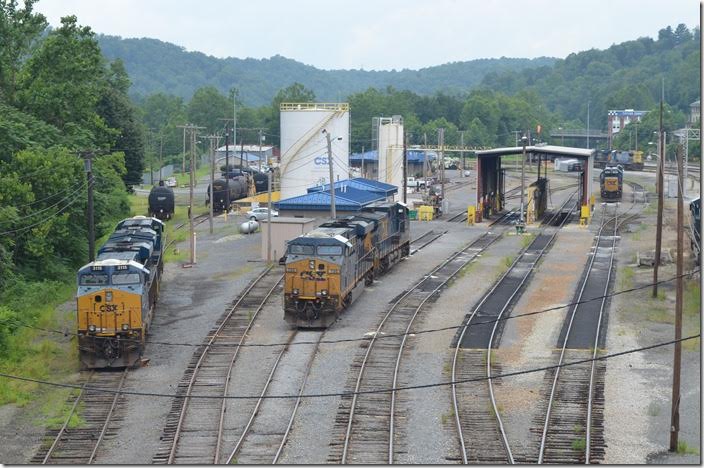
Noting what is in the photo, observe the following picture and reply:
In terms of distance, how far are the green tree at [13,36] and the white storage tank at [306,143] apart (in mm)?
23673

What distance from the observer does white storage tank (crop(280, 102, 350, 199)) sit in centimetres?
7725

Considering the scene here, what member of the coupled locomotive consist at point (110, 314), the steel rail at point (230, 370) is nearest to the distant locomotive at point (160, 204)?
the steel rail at point (230, 370)

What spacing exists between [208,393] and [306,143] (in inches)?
1944

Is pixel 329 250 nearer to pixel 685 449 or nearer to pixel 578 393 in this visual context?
pixel 578 393

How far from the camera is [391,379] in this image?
31.0 meters

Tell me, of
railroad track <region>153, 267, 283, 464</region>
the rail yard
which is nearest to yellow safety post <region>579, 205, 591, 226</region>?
the rail yard

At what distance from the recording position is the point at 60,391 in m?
30.5

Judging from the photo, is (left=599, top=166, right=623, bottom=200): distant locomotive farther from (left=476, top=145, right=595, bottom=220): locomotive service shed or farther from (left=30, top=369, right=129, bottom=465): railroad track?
(left=30, top=369, right=129, bottom=465): railroad track

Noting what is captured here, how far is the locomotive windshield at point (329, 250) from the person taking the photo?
37.3 metres

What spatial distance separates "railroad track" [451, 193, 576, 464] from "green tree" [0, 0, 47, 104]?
29507 millimetres

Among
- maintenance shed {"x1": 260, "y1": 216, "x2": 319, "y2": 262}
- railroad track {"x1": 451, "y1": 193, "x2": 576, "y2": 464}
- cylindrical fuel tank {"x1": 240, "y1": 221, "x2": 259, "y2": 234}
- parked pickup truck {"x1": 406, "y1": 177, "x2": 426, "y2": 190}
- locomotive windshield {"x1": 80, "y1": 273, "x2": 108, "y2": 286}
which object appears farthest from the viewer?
parked pickup truck {"x1": 406, "y1": 177, "x2": 426, "y2": 190}

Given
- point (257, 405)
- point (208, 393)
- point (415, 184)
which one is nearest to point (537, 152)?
point (415, 184)

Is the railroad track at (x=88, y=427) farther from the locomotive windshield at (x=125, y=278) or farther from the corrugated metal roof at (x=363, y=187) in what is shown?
the corrugated metal roof at (x=363, y=187)

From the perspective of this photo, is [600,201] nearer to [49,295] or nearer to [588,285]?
[588,285]
